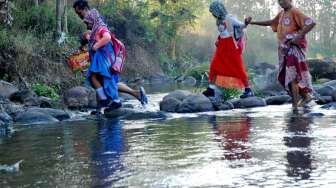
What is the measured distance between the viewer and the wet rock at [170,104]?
9.72 m

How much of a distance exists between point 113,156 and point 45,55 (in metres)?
9.65

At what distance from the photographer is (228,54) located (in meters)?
10.5

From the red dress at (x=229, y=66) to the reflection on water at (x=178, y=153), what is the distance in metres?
2.73

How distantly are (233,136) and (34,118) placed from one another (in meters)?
3.45

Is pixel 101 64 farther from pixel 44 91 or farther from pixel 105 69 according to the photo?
pixel 44 91

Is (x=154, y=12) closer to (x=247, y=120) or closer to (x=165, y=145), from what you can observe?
(x=247, y=120)

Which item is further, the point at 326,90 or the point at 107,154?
the point at 326,90

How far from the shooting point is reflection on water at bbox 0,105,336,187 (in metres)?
3.80

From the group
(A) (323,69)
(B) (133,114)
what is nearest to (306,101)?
(B) (133,114)

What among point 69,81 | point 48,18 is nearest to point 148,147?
point 69,81

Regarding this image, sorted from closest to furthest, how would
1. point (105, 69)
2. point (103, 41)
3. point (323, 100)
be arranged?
point (103, 41)
point (105, 69)
point (323, 100)

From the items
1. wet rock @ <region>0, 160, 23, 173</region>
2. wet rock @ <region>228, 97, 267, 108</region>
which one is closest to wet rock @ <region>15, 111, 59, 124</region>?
wet rock @ <region>228, 97, 267, 108</region>

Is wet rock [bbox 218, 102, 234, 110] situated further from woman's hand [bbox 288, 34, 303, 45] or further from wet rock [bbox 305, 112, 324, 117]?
wet rock [bbox 305, 112, 324, 117]

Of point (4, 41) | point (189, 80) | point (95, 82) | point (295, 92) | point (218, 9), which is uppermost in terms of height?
A: point (218, 9)
